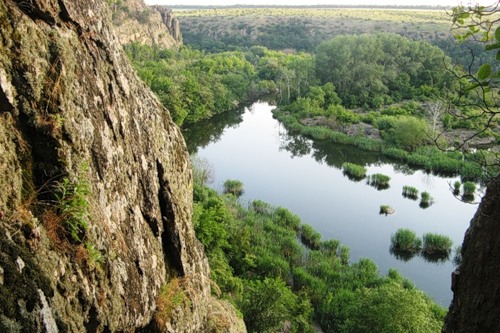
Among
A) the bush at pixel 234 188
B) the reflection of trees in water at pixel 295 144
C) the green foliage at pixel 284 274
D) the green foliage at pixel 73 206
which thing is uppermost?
the green foliage at pixel 73 206

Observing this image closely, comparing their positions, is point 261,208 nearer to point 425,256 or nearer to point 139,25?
point 425,256

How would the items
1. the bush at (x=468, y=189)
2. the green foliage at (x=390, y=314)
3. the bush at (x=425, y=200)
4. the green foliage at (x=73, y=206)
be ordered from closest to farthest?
1. the green foliage at (x=73, y=206)
2. the green foliage at (x=390, y=314)
3. the bush at (x=468, y=189)
4. the bush at (x=425, y=200)

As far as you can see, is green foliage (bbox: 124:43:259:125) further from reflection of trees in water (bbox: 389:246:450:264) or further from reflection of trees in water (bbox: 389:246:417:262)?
reflection of trees in water (bbox: 389:246:450:264)

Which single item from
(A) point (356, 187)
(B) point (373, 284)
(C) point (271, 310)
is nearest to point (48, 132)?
(C) point (271, 310)

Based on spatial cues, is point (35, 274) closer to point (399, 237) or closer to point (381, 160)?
point (399, 237)

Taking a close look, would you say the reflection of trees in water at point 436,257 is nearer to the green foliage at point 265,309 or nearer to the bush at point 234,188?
the green foliage at point 265,309

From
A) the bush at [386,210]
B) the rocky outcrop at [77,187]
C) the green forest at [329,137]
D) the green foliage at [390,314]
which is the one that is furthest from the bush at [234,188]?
the rocky outcrop at [77,187]
